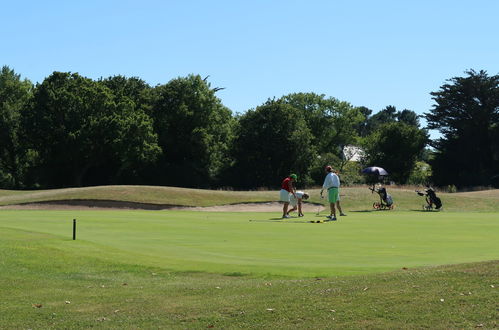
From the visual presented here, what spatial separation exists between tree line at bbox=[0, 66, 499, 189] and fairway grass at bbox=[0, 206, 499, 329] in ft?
185

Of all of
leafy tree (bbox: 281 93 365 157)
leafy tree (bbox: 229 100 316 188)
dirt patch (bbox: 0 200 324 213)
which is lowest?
dirt patch (bbox: 0 200 324 213)

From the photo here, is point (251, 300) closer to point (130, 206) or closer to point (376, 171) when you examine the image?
point (130, 206)

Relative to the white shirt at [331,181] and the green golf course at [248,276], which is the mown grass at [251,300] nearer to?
the green golf course at [248,276]

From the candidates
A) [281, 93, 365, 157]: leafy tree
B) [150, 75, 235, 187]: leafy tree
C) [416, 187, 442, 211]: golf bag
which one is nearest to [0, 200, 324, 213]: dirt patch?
[416, 187, 442, 211]: golf bag

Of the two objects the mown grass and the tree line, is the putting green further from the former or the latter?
the tree line

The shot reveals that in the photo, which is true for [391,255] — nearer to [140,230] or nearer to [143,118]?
[140,230]

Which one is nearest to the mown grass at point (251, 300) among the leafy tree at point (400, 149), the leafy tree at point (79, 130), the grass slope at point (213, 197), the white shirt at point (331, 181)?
the white shirt at point (331, 181)

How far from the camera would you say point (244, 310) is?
387 inches

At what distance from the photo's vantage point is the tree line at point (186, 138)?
258 feet

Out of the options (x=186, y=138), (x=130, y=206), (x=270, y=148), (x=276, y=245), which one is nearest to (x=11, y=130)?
(x=186, y=138)

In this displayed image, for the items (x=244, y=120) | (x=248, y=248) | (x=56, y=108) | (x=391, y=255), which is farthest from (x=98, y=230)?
(x=244, y=120)

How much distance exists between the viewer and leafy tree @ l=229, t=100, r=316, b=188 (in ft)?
277

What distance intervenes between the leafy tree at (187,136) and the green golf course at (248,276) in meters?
60.6

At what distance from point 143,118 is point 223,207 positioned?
39823 millimetres
